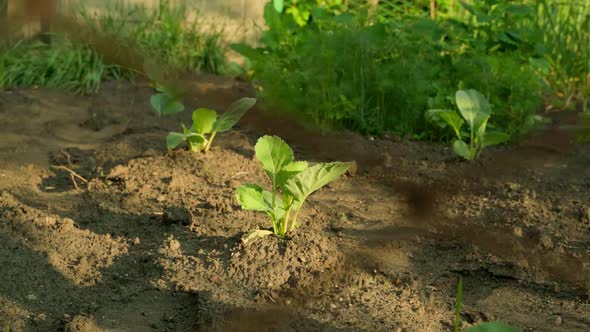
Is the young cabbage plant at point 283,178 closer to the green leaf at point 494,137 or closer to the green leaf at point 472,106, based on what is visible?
the green leaf at point 472,106

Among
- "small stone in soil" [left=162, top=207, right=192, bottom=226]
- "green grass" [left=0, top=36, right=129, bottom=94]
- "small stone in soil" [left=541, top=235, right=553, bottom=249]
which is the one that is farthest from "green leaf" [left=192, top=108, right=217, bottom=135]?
"green grass" [left=0, top=36, right=129, bottom=94]

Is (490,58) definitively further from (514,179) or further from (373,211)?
(373,211)

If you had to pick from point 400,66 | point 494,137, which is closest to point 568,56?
point 400,66

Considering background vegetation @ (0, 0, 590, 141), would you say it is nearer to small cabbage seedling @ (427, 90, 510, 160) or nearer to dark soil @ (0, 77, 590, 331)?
small cabbage seedling @ (427, 90, 510, 160)

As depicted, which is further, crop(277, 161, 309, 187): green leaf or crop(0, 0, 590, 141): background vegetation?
crop(0, 0, 590, 141): background vegetation

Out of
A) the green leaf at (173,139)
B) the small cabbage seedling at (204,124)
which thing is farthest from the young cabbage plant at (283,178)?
the green leaf at (173,139)

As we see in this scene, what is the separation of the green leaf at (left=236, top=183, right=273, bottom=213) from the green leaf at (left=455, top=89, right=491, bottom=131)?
4.75 ft

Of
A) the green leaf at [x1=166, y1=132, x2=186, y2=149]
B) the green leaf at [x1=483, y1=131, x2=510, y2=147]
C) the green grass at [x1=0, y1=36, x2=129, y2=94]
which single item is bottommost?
the green grass at [x1=0, y1=36, x2=129, y2=94]

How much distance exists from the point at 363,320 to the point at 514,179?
158 cm

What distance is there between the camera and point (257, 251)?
257cm

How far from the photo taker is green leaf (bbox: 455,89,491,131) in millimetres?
3799

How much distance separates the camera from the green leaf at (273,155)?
261 centimetres

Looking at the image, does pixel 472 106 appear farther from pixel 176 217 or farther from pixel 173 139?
pixel 176 217

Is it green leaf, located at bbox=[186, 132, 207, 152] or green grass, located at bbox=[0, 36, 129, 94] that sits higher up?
green leaf, located at bbox=[186, 132, 207, 152]
